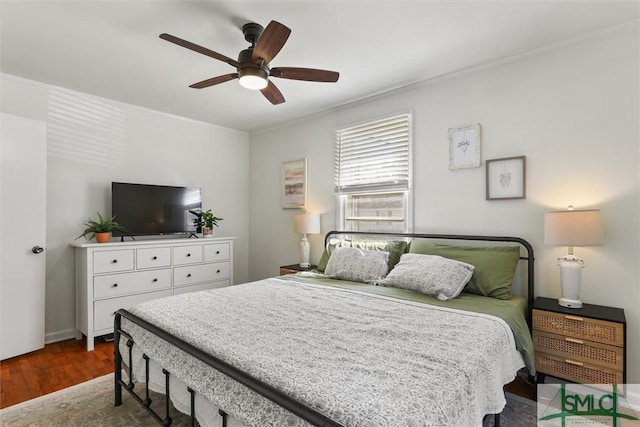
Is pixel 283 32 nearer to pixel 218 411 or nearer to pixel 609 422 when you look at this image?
pixel 218 411

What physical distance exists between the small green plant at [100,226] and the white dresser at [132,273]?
7.8 inches

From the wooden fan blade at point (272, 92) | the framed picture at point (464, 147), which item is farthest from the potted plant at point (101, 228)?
the framed picture at point (464, 147)

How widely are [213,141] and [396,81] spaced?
9.14ft

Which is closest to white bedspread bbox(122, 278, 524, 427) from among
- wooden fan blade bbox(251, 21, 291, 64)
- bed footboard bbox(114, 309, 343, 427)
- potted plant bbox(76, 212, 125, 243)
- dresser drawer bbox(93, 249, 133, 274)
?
bed footboard bbox(114, 309, 343, 427)

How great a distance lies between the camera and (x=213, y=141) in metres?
4.72

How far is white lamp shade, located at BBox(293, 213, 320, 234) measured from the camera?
393 cm

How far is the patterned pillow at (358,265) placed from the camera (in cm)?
289

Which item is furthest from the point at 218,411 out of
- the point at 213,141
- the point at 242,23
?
the point at 213,141

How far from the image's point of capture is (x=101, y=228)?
3359 mm

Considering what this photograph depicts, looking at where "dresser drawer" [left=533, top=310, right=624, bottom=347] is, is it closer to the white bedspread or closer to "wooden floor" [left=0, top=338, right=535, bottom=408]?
the white bedspread

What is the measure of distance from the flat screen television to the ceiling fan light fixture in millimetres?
2238

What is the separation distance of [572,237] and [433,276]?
0.92m

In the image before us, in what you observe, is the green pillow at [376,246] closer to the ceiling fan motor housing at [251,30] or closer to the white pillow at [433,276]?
the white pillow at [433,276]

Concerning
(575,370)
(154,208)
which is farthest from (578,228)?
(154,208)
